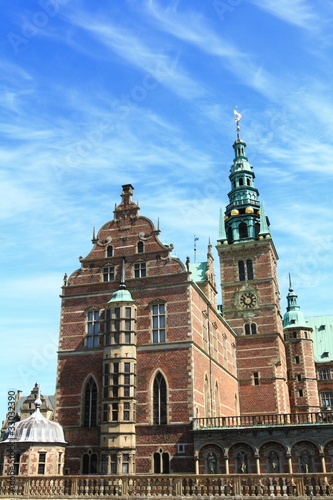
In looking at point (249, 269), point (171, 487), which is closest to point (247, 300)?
point (249, 269)

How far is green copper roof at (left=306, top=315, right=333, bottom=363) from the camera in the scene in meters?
59.6

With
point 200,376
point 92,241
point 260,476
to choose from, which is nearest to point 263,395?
point 200,376

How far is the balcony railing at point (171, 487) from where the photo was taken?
20.6 meters

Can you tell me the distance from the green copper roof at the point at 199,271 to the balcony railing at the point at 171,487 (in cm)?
2163

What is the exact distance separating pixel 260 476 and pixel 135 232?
60.7ft

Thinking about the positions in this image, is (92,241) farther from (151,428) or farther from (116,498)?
(116,498)

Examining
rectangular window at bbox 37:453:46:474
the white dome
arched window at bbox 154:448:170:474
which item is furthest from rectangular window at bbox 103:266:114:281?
rectangular window at bbox 37:453:46:474

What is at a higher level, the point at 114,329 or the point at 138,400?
the point at 114,329

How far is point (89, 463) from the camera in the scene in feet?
99.1

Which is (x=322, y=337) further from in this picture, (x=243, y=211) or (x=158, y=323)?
(x=158, y=323)

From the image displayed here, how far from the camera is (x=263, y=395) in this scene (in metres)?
43.5

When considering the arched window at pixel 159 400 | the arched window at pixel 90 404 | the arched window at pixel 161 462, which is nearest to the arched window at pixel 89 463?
the arched window at pixel 90 404

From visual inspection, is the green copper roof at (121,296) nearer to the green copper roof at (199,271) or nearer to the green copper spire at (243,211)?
the green copper roof at (199,271)

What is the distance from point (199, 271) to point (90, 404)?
55.0ft
